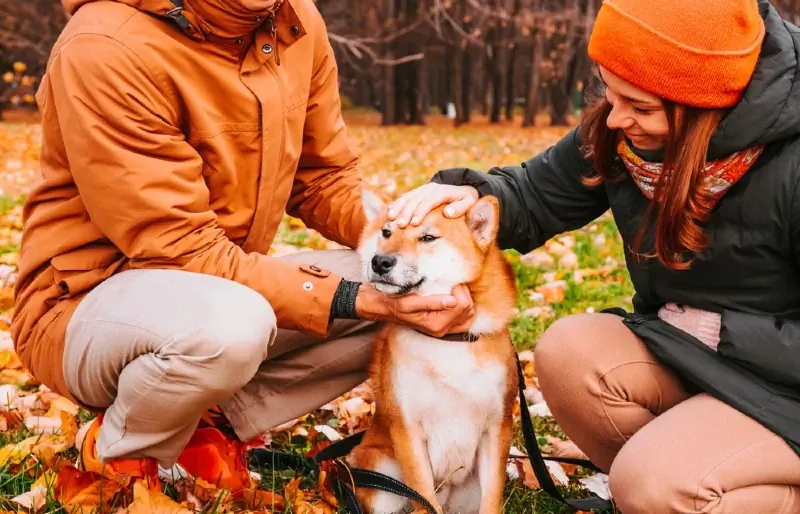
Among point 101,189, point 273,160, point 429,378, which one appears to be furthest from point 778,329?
point 101,189

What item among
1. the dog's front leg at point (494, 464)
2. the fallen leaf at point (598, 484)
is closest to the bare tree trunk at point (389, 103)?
the fallen leaf at point (598, 484)

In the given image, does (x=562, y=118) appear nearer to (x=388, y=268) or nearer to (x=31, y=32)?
(x=31, y=32)

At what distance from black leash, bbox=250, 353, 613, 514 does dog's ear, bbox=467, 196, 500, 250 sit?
0.46 m

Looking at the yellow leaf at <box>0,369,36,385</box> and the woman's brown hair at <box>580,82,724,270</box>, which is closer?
the woman's brown hair at <box>580,82,724,270</box>

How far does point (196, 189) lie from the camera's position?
2.57 m

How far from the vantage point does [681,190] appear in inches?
88.8

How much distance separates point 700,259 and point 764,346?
0.98 feet

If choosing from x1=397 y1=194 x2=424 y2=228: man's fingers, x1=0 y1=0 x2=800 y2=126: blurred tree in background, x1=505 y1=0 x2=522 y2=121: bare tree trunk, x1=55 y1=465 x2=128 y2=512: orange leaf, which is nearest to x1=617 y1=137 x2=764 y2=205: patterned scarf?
x1=397 y1=194 x2=424 y2=228: man's fingers

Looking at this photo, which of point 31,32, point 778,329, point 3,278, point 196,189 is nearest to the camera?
point 778,329

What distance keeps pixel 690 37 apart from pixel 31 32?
2085cm

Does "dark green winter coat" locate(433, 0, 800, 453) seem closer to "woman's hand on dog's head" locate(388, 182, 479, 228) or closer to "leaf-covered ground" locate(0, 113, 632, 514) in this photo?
"woman's hand on dog's head" locate(388, 182, 479, 228)

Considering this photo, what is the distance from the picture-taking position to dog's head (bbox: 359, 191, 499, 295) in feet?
8.92

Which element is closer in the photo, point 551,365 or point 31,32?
point 551,365

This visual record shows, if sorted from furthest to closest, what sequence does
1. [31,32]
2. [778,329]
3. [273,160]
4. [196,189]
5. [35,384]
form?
[31,32]
[35,384]
[273,160]
[196,189]
[778,329]
